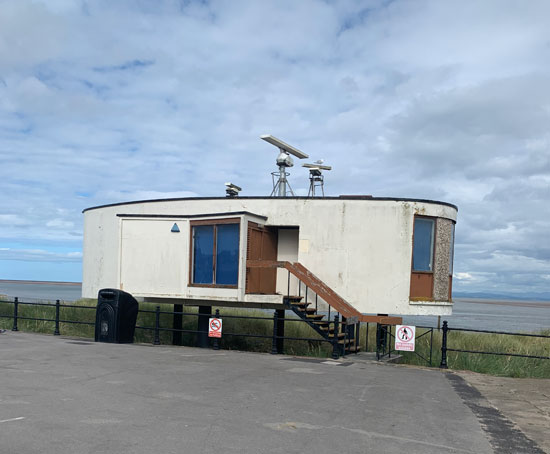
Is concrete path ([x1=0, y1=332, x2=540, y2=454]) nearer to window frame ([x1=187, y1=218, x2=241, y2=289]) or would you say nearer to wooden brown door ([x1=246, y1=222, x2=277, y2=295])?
window frame ([x1=187, y1=218, x2=241, y2=289])

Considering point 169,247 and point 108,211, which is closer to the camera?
point 169,247

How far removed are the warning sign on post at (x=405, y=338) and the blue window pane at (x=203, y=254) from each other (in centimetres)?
551

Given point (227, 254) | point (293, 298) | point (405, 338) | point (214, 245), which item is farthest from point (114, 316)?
point (405, 338)

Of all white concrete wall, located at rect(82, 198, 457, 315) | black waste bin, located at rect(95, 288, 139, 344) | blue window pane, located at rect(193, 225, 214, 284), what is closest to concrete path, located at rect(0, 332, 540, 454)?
black waste bin, located at rect(95, 288, 139, 344)

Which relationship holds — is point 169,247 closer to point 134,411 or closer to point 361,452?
point 134,411

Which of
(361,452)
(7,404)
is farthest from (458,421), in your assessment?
(7,404)

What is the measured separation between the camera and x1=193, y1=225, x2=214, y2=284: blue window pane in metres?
17.1

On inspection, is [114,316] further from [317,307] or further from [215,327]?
[317,307]

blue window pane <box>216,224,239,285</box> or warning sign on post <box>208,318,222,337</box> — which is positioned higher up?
blue window pane <box>216,224,239,285</box>

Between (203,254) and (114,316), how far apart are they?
9.96 ft

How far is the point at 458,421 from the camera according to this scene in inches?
327

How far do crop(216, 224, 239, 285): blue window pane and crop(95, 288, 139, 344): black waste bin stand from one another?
8.91 ft

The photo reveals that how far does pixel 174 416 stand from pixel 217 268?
9346mm

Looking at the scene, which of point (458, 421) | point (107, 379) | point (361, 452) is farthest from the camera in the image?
point (107, 379)
